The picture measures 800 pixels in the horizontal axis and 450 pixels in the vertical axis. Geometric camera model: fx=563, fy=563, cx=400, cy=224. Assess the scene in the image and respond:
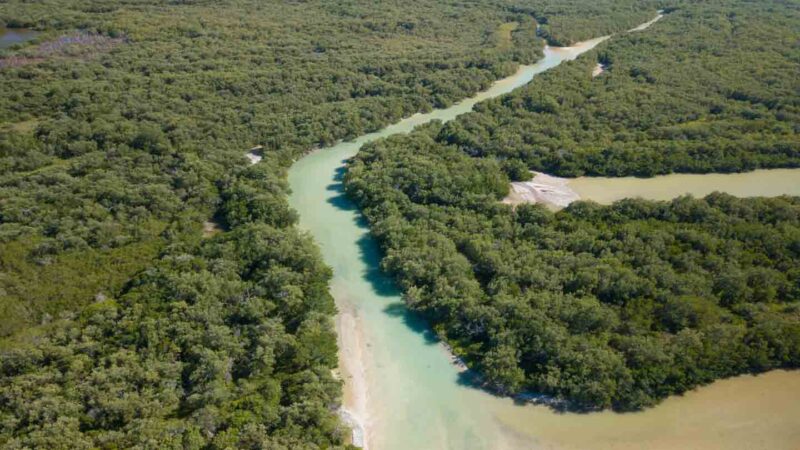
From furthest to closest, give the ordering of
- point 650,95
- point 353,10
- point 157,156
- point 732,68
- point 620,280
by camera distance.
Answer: point 353,10, point 732,68, point 650,95, point 157,156, point 620,280

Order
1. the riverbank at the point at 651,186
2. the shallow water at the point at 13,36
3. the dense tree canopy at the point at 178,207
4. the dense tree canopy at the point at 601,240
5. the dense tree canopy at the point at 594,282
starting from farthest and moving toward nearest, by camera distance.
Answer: the shallow water at the point at 13,36, the riverbank at the point at 651,186, the dense tree canopy at the point at 601,240, the dense tree canopy at the point at 594,282, the dense tree canopy at the point at 178,207

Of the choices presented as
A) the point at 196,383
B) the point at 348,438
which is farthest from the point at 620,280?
the point at 196,383

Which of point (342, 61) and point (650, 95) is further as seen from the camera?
point (342, 61)

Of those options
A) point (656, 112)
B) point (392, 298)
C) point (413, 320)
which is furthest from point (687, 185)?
point (413, 320)

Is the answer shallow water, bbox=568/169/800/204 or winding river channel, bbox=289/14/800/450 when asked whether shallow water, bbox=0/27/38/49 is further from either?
shallow water, bbox=568/169/800/204

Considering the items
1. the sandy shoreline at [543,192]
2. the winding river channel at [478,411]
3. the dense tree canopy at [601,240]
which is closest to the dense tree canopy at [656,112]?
the dense tree canopy at [601,240]

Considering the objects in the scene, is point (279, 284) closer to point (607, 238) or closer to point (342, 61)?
point (607, 238)

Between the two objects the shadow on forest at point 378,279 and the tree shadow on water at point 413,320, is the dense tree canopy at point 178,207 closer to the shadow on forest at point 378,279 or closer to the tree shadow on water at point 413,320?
the shadow on forest at point 378,279

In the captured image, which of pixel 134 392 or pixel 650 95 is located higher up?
pixel 650 95
